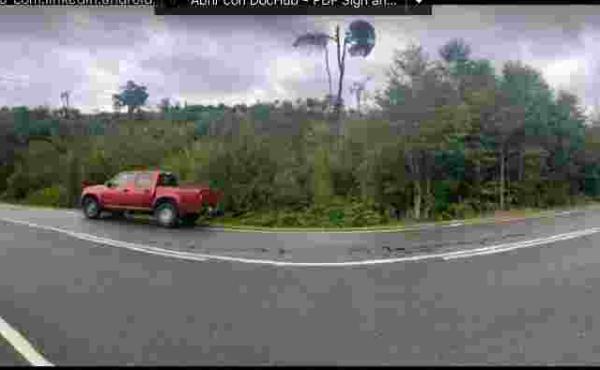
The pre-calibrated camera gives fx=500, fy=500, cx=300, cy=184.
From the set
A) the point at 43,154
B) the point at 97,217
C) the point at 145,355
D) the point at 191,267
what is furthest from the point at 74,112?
the point at 145,355

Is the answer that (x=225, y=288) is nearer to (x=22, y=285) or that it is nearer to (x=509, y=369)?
(x=22, y=285)

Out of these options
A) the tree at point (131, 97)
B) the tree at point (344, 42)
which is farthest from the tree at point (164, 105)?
the tree at point (344, 42)

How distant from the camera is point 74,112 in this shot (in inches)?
2520

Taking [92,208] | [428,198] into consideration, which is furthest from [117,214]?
[428,198]

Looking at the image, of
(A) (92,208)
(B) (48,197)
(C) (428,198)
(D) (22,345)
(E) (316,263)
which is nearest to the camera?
(D) (22,345)

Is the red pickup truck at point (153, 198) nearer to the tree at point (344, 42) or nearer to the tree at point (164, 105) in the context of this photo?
the tree at point (344, 42)

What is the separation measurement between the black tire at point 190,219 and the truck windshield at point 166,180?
126 cm

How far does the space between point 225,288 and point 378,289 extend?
7.38 feet

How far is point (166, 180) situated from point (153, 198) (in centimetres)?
91

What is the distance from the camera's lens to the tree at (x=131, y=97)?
5953cm

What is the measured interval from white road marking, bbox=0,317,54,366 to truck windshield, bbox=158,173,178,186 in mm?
10366

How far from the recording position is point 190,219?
1606 centimetres

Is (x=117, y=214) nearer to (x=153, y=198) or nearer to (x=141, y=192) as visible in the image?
(x=141, y=192)

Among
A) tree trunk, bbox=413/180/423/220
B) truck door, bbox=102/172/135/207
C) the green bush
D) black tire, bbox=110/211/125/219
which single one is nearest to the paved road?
truck door, bbox=102/172/135/207
